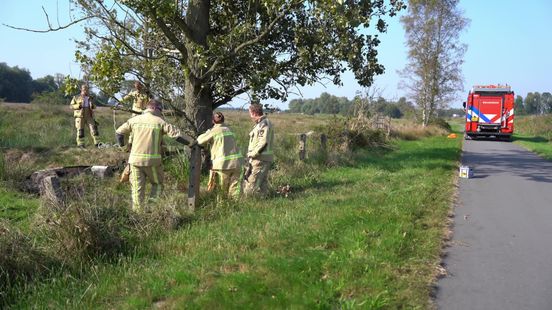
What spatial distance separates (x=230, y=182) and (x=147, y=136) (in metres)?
1.76

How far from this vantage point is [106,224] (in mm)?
5910

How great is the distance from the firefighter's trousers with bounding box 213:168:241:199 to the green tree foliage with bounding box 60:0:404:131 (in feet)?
7.59

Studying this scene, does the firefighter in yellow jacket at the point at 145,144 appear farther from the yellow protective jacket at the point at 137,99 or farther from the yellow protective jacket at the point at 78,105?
the yellow protective jacket at the point at 78,105

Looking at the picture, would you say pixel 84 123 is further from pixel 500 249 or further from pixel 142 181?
pixel 500 249

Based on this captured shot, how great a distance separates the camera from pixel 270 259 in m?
5.16

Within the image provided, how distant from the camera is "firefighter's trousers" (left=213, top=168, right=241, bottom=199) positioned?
8.46 metres

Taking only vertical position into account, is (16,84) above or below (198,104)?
above

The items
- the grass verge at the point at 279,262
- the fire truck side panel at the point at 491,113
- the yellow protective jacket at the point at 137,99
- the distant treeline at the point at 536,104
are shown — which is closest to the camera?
the grass verge at the point at 279,262

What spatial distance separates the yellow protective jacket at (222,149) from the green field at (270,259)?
2.11 feet

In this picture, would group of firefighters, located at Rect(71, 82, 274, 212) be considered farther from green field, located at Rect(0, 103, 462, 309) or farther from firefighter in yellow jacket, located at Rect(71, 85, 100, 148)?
firefighter in yellow jacket, located at Rect(71, 85, 100, 148)

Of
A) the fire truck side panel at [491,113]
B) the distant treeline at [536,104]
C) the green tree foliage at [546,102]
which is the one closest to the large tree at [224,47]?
the fire truck side panel at [491,113]

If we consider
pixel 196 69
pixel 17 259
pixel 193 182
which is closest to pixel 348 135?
pixel 196 69

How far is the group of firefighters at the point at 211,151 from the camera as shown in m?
7.60

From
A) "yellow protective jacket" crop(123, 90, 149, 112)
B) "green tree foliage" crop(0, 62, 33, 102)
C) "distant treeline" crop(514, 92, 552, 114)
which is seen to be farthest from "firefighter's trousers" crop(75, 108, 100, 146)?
"distant treeline" crop(514, 92, 552, 114)
